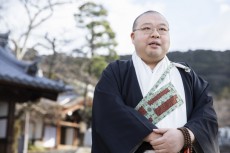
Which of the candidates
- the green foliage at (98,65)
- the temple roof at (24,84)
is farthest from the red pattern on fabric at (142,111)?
the green foliage at (98,65)

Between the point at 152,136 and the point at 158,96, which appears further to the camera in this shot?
the point at 158,96

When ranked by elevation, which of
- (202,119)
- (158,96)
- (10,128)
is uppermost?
(158,96)

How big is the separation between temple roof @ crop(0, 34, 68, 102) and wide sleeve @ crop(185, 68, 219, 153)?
507 cm

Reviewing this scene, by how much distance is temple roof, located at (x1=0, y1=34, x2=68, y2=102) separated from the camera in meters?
6.88

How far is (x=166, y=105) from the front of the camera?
2.05 m

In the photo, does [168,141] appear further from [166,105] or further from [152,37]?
[152,37]

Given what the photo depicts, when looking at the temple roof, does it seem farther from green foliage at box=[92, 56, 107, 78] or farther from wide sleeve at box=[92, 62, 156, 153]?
green foliage at box=[92, 56, 107, 78]

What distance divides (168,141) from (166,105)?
31cm

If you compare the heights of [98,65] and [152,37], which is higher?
[98,65]

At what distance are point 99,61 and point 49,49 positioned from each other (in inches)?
209

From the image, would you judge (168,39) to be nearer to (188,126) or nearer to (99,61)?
(188,126)

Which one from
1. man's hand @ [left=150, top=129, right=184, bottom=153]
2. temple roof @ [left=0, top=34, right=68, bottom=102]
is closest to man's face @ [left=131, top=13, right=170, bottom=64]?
man's hand @ [left=150, top=129, right=184, bottom=153]

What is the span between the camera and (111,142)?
1.89 meters

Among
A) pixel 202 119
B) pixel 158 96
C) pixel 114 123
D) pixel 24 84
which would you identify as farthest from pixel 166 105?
pixel 24 84
